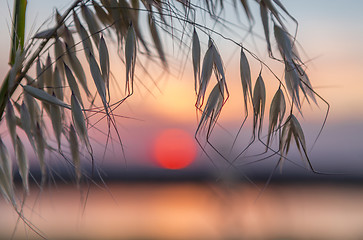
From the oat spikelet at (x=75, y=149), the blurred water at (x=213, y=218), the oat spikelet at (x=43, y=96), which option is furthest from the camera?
the blurred water at (x=213, y=218)

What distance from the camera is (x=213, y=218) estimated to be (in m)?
3.06

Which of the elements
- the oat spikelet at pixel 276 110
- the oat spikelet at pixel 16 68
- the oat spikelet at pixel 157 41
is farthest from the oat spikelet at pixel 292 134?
the oat spikelet at pixel 16 68

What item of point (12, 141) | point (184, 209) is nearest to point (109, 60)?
point (12, 141)

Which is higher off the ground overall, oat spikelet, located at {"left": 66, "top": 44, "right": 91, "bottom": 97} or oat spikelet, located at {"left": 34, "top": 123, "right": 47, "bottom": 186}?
oat spikelet, located at {"left": 66, "top": 44, "right": 91, "bottom": 97}

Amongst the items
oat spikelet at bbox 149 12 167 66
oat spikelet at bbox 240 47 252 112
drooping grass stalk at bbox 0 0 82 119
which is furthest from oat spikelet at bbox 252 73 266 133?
drooping grass stalk at bbox 0 0 82 119

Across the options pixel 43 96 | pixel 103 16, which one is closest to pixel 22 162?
pixel 43 96

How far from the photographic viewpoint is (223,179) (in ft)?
8.67

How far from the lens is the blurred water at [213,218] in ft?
9.70

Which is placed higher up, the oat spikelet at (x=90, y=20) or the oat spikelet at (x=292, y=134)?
the oat spikelet at (x=90, y=20)

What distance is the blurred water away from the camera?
2.96 m

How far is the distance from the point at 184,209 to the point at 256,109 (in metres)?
16.9

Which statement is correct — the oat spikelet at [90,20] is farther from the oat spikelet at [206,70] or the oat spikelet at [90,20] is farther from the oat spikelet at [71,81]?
the oat spikelet at [206,70]

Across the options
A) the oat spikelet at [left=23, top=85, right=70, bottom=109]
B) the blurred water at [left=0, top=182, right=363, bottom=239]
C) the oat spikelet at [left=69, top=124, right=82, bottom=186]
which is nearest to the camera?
the oat spikelet at [left=23, top=85, right=70, bottom=109]

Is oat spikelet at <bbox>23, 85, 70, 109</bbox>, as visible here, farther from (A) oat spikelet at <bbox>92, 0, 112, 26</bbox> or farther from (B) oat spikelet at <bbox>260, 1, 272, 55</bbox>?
(B) oat spikelet at <bbox>260, 1, 272, 55</bbox>
